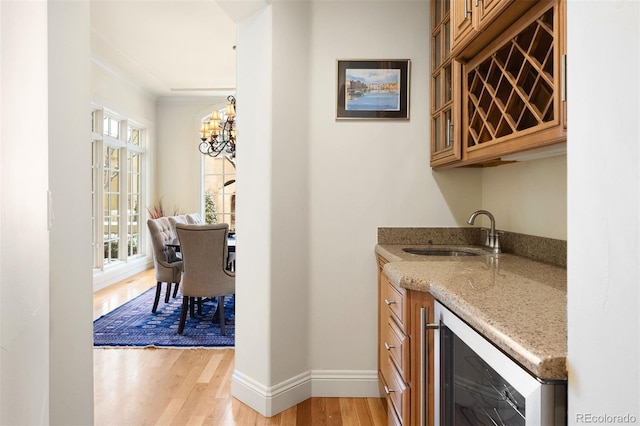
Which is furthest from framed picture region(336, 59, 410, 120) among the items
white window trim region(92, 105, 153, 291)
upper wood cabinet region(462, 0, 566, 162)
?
white window trim region(92, 105, 153, 291)

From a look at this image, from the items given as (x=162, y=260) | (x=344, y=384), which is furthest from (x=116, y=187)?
(x=344, y=384)

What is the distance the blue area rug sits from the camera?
11.1 feet

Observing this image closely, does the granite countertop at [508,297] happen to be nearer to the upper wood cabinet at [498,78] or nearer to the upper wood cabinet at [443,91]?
the upper wood cabinet at [498,78]

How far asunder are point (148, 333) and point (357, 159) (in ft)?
8.08

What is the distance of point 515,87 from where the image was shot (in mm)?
1478

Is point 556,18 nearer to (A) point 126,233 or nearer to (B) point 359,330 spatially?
(B) point 359,330

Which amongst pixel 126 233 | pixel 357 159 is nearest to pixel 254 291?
pixel 357 159

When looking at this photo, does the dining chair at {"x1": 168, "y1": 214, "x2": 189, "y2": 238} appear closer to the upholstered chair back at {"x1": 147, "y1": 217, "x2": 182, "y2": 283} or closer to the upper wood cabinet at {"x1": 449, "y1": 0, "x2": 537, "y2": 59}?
Result: the upholstered chair back at {"x1": 147, "y1": 217, "x2": 182, "y2": 283}

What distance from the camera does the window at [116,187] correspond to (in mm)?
5508

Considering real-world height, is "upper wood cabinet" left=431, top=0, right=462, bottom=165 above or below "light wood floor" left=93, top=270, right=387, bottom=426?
above

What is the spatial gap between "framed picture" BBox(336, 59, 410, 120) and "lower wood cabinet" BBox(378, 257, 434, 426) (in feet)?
3.84

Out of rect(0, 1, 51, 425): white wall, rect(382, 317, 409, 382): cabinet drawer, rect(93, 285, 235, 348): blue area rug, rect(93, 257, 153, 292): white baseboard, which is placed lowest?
rect(93, 285, 235, 348): blue area rug

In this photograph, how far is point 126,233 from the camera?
619 cm

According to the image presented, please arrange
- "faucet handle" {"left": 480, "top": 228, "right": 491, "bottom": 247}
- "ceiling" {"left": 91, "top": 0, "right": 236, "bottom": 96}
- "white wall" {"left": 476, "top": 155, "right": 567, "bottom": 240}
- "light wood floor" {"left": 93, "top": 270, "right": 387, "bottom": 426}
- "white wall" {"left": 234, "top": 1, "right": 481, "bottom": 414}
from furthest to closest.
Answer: "ceiling" {"left": 91, "top": 0, "right": 236, "bottom": 96} → "white wall" {"left": 234, "top": 1, "right": 481, "bottom": 414} → "faucet handle" {"left": 480, "top": 228, "right": 491, "bottom": 247} → "light wood floor" {"left": 93, "top": 270, "right": 387, "bottom": 426} → "white wall" {"left": 476, "top": 155, "right": 567, "bottom": 240}
